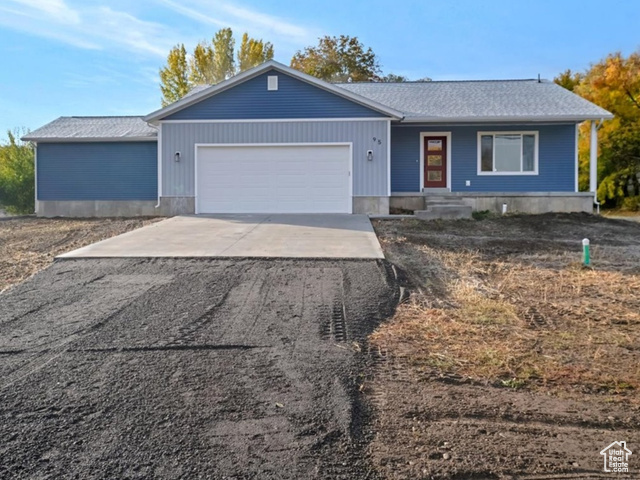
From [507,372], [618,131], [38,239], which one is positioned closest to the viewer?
[507,372]

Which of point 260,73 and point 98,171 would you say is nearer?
point 260,73

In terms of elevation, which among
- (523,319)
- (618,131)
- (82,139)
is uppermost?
(618,131)

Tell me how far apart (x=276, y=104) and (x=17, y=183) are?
423 inches

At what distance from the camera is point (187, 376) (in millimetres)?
3797

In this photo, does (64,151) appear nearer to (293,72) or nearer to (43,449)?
(293,72)

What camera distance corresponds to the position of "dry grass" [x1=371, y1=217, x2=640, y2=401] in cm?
396

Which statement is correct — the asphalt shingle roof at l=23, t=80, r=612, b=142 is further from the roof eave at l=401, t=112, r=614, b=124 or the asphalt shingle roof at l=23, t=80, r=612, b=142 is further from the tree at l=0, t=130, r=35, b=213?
the tree at l=0, t=130, r=35, b=213

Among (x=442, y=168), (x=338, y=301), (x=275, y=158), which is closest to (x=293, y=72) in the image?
(x=275, y=158)

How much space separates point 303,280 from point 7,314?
3.32 meters

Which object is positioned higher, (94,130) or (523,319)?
(94,130)

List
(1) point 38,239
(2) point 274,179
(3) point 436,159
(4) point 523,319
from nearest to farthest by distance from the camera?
(4) point 523,319, (1) point 38,239, (2) point 274,179, (3) point 436,159

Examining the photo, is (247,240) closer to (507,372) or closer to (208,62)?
(507,372)

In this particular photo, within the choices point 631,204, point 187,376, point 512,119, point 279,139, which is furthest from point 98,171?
point 631,204

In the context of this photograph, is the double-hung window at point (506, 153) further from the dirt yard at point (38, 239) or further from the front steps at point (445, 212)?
the dirt yard at point (38, 239)
